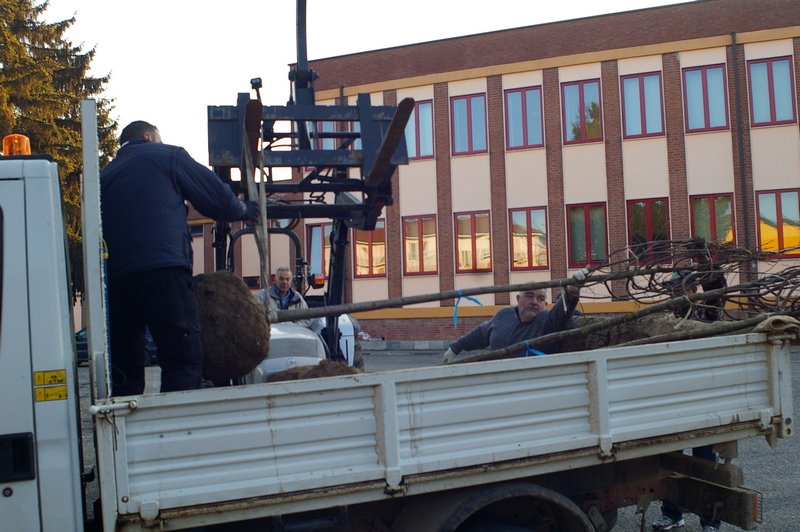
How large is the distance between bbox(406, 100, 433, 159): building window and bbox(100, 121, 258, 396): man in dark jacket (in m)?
20.2

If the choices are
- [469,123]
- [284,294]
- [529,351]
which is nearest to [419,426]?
[529,351]

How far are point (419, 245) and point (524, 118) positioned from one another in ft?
16.8

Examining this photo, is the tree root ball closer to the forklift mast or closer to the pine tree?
the forklift mast

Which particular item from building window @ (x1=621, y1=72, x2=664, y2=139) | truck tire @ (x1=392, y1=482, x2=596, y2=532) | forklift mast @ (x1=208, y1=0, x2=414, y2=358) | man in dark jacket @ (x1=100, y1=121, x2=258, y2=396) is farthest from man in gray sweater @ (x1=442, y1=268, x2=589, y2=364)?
building window @ (x1=621, y1=72, x2=664, y2=139)

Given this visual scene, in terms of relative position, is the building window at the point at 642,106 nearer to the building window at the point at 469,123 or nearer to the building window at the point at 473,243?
the building window at the point at 469,123

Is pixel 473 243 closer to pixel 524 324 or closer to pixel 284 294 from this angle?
pixel 284 294

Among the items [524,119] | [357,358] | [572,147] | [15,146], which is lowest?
[357,358]

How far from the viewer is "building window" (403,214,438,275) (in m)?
23.3

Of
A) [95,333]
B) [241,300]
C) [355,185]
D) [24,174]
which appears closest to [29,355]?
[95,333]

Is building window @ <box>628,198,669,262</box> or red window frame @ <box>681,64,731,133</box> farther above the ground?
red window frame @ <box>681,64,731,133</box>

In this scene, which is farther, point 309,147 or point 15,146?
point 309,147

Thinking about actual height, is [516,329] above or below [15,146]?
below

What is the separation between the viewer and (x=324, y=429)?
2.96 metres

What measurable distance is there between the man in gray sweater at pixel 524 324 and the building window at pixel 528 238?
16.5 metres
